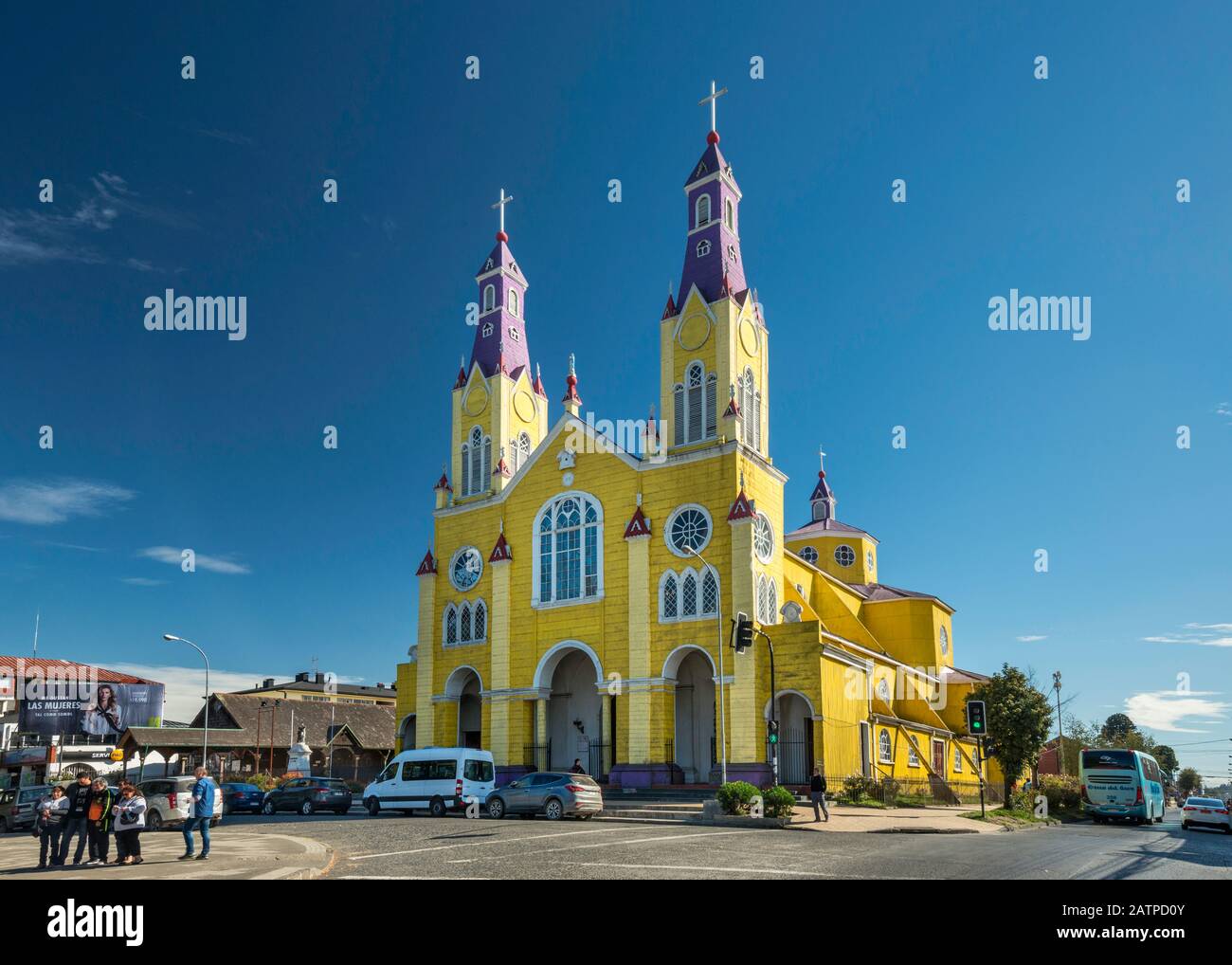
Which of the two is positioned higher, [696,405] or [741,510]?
[696,405]

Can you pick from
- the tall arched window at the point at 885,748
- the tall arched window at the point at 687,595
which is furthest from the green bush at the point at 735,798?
the tall arched window at the point at 885,748

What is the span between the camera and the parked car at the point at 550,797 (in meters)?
27.9

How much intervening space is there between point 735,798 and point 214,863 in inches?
588

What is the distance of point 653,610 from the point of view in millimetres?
38781

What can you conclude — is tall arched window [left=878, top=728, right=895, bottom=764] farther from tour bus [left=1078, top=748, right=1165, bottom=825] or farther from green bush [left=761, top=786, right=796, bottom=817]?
green bush [left=761, top=786, right=796, bottom=817]

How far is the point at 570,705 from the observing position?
43.5 meters

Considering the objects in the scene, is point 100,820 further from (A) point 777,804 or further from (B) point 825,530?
(B) point 825,530

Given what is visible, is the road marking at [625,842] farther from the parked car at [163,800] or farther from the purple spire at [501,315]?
the purple spire at [501,315]

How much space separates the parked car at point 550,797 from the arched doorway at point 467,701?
628 inches

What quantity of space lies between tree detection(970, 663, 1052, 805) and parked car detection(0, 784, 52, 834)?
121ft

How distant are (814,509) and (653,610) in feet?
100

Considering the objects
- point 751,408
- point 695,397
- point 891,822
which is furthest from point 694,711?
point 891,822

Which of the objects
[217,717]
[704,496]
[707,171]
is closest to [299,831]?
[704,496]
